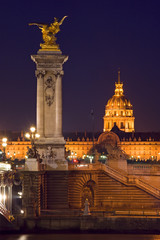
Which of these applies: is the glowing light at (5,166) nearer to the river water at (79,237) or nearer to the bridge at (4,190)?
the bridge at (4,190)

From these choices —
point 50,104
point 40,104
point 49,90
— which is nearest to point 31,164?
point 40,104

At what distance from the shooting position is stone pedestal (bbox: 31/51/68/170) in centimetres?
6969

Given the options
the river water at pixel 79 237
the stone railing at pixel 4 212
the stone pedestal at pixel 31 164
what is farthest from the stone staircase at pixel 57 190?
the river water at pixel 79 237

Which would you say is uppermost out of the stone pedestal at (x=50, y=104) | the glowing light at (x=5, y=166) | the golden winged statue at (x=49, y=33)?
the golden winged statue at (x=49, y=33)

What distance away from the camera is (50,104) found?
2761 inches

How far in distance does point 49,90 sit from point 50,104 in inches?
46.0

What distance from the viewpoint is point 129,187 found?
70.8m

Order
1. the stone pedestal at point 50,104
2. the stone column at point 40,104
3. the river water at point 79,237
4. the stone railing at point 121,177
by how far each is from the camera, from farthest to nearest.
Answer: the stone railing at point 121,177
the stone column at point 40,104
the stone pedestal at point 50,104
the river water at point 79,237

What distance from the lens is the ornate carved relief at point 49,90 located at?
6994cm

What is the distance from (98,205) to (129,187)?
3139mm

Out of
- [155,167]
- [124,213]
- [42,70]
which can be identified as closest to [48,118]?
[42,70]

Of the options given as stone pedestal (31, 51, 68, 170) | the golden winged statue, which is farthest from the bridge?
the golden winged statue

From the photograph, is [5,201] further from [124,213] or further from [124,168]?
[124,168]

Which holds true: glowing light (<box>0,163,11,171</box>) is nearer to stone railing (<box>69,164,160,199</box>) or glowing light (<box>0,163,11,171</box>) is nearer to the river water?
the river water
